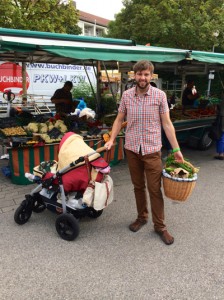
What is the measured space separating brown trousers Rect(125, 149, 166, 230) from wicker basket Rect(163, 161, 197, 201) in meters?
0.11

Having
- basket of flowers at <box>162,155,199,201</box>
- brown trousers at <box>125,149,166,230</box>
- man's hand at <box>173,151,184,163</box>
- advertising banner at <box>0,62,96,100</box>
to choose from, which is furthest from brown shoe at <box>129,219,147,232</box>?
advertising banner at <box>0,62,96,100</box>

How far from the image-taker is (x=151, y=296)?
2.37 m

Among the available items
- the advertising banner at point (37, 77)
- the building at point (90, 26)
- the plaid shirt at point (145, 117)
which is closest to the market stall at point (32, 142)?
the plaid shirt at point (145, 117)

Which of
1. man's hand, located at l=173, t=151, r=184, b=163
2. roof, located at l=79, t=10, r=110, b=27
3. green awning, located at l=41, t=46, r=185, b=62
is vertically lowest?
man's hand, located at l=173, t=151, r=184, b=163

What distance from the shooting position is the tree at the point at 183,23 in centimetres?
1662

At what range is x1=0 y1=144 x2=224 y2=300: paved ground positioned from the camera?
2.43 m

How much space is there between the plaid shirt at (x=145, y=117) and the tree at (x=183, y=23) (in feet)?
50.7

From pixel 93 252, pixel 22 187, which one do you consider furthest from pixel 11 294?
pixel 22 187

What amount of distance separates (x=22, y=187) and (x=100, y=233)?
194cm

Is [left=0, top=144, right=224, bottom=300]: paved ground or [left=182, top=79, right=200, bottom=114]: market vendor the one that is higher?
[left=182, top=79, right=200, bottom=114]: market vendor

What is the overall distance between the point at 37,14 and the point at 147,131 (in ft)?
36.6

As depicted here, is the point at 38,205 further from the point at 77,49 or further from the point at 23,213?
the point at 77,49

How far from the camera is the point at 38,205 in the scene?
3693 mm

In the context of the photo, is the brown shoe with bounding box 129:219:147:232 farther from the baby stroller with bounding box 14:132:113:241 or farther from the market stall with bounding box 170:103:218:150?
the market stall with bounding box 170:103:218:150
